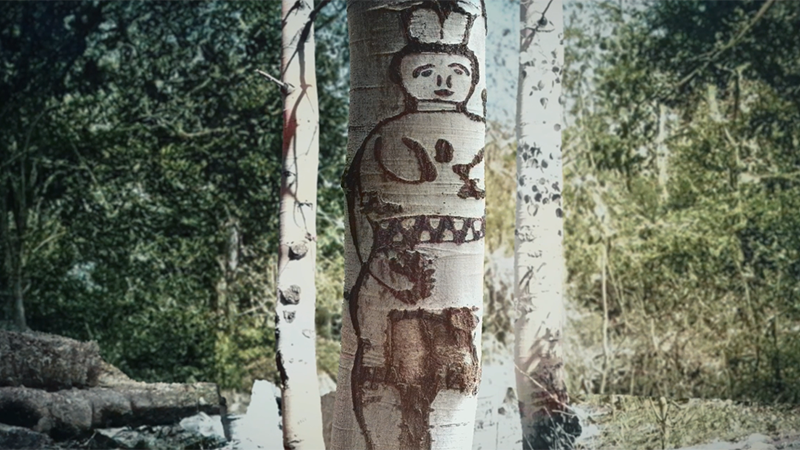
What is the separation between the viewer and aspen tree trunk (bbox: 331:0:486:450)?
0.89m

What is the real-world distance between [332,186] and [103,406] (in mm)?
1207

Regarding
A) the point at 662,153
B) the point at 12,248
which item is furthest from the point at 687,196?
the point at 12,248

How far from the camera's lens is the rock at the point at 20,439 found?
262 cm

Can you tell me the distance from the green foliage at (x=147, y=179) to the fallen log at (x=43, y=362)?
0.20 m

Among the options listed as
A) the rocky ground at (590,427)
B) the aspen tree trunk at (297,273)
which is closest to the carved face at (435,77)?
the aspen tree trunk at (297,273)

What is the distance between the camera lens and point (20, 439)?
2.63 meters

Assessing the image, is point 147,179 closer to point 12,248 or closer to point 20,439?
point 12,248

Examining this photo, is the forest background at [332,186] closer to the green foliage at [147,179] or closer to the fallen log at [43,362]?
the green foliage at [147,179]

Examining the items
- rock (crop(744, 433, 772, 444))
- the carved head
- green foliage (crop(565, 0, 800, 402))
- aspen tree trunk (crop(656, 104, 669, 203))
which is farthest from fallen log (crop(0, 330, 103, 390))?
rock (crop(744, 433, 772, 444))

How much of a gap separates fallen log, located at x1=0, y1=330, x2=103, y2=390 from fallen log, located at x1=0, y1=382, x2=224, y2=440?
4cm

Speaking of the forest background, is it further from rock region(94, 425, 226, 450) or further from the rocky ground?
rock region(94, 425, 226, 450)

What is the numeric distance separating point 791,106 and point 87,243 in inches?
123

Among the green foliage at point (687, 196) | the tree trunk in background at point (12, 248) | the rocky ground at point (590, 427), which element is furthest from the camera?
the green foliage at point (687, 196)

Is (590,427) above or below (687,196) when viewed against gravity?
below
